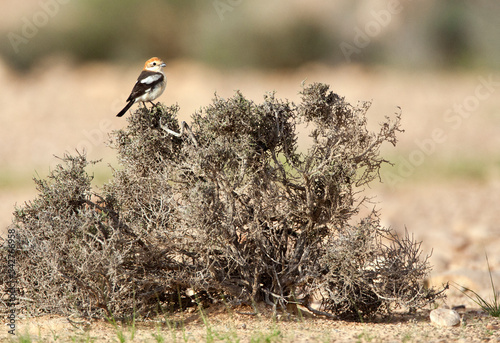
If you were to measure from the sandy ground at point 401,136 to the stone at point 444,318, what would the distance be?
87mm

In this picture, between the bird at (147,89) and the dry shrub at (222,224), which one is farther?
the bird at (147,89)

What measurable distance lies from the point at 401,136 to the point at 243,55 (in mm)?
7151

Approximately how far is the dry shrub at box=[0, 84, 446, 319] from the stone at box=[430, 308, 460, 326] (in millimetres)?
175

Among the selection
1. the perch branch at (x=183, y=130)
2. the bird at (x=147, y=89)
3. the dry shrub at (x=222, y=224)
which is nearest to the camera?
the dry shrub at (x=222, y=224)

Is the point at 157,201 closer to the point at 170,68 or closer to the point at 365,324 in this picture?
the point at 365,324

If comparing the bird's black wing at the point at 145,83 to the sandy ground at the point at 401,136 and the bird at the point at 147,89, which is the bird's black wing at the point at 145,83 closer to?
the bird at the point at 147,89

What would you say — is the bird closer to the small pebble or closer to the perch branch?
the perch branch

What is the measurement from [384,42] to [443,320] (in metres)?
16.8

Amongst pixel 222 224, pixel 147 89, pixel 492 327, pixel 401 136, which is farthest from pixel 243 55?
pixel 492 327

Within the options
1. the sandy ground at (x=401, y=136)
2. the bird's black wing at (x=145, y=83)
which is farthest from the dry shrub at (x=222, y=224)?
the bird's black wing at (x=145, y=83)

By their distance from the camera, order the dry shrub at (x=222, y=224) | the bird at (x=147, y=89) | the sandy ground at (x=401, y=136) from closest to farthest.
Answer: the dry shrub at (x=222, y=224), the bird at (x=147, y=89), the sandy ground at (x=401, y=136)

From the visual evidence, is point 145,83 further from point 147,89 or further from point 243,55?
point 243,55

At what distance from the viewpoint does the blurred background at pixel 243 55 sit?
17797mm

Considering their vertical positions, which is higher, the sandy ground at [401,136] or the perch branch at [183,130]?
the sandy ground at [401,136]
